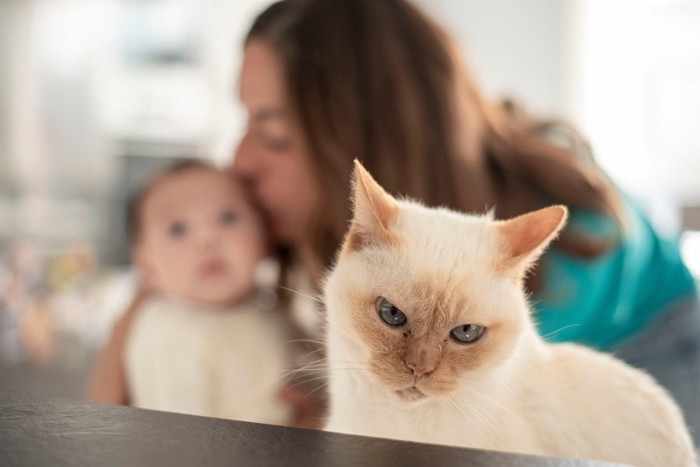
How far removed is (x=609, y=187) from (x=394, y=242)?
0.56 meters

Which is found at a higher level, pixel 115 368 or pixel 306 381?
pixel 306 381

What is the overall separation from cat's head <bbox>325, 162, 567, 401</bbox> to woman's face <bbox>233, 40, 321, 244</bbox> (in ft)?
1.25

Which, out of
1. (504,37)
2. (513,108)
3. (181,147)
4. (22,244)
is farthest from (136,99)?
(513,108)

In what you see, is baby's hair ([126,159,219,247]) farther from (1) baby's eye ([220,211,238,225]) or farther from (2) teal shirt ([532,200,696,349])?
(2) teal shirt ([532,200,696,349])

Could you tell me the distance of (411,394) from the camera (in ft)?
1.24

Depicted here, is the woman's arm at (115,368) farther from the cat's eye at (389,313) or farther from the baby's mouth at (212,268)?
the cat's eye at (389,313)

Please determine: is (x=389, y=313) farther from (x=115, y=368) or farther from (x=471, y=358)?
(x=115, y=368)

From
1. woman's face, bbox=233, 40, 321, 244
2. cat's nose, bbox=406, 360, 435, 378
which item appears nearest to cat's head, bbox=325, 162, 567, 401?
cat's nose, bbox=406, 360, 435, 378

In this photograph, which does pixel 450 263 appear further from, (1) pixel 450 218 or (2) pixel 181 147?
(2) pixel 181 147

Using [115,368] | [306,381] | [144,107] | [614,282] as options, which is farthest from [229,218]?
[144,107]

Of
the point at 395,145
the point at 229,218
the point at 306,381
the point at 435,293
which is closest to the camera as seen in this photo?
the point at 435,293

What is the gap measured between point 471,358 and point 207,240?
2.02 feet

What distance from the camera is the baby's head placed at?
918 mm

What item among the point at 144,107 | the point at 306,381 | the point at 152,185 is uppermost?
the point at 306,381
